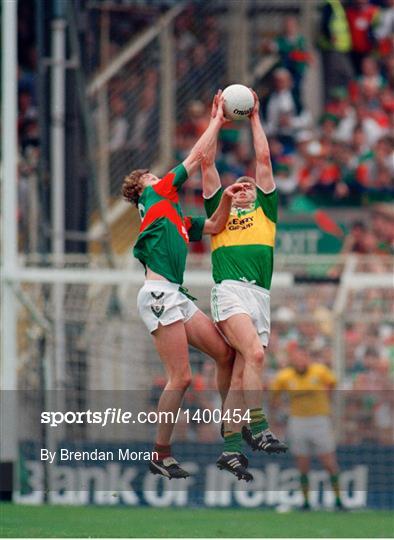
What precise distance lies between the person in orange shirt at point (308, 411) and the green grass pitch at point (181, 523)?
807 millimetres

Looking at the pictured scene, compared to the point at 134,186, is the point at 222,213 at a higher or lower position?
lower

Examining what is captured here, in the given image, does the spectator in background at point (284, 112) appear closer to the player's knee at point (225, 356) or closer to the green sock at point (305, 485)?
the green sock at point (305, 485)

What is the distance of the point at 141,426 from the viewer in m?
21.1

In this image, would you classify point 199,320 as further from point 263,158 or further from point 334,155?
point 334,155

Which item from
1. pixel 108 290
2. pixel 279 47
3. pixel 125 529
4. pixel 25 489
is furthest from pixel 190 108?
pixel 125 529

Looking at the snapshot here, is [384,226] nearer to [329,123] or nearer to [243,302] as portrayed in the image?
[329,123]

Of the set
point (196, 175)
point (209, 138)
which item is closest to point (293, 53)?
point (196, 175)

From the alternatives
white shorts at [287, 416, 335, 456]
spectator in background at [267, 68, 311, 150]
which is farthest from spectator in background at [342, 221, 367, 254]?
white shorts at [287, 416, 335, 456]

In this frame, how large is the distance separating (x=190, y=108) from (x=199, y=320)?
1080 cm

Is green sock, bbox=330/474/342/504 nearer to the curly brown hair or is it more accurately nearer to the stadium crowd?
the stadium crowd

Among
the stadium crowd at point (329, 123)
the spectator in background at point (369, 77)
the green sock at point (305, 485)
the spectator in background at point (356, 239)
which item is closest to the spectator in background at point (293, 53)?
the stadium crowd at point (329, 123)

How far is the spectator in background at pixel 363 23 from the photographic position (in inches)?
1033

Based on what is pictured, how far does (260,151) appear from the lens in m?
14.7

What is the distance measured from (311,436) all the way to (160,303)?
7056mm
